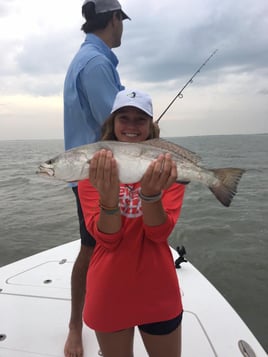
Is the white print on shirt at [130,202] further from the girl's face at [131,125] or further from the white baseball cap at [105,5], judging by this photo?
the white baseball cap at [105,5]

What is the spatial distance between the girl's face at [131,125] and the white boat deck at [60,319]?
6.21 ft

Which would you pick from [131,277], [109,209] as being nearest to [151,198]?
[109,209]

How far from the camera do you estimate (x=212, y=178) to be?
2104 millimetres

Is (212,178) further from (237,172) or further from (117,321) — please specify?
(117,321)

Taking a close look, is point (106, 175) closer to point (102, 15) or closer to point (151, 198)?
point (151, 198)

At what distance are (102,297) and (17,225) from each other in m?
9.24

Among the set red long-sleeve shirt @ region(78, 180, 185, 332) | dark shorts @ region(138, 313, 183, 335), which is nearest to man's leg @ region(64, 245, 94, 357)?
red long-sleeve shirt @ region(78, 180, 185, 332)

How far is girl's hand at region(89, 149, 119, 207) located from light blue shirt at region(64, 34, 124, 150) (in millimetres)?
792

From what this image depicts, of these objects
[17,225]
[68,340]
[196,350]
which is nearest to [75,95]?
[68,340]

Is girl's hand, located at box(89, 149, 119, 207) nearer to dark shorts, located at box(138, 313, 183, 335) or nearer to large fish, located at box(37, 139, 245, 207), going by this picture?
large fish, located at box(37, 139, 245, 207)

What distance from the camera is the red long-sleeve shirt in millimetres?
1927

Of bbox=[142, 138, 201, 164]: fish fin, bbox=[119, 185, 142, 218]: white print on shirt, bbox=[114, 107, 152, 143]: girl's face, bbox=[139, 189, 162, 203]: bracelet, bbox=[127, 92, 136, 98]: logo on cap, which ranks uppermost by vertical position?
bbox=[127, 92, 136, 98]: logo on cap

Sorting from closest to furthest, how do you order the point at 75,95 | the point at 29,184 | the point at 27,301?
1. the point at 75,95
2. the point at 27,301
3. the point at 29,184

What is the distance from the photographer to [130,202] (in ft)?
6.88
